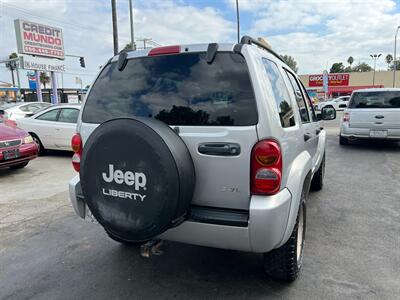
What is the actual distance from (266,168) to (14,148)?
624 cm

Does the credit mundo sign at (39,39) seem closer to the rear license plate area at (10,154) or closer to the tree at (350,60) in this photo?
the rear license plate area at (10,154)

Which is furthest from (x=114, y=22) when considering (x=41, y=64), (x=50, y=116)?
(x=50, y=116)

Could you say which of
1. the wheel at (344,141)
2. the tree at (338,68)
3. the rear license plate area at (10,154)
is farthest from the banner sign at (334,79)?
the rear license plate area at (10,154)

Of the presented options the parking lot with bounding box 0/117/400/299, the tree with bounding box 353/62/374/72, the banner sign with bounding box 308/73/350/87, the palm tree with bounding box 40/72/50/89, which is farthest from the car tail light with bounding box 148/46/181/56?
the tree with bounding box 353/62/374/72

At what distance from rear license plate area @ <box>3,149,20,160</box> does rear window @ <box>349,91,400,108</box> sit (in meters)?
8.67

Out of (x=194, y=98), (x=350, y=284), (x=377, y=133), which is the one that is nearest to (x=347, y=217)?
(x=350, y=284)

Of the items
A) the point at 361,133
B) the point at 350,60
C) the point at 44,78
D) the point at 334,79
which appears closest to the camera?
the point at 361,133

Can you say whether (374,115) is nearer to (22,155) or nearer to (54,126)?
(54,126)

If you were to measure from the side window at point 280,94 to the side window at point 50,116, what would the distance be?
24.4ft

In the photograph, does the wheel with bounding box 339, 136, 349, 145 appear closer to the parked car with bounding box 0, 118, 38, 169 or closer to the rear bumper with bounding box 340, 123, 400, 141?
the rear bumper with bounding box 340, 123, 400, 141

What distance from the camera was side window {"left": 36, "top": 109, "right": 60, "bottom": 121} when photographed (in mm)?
8938

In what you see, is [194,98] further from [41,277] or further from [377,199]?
[377,199]

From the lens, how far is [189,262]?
3.24 metres

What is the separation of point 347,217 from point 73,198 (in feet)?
11.2
